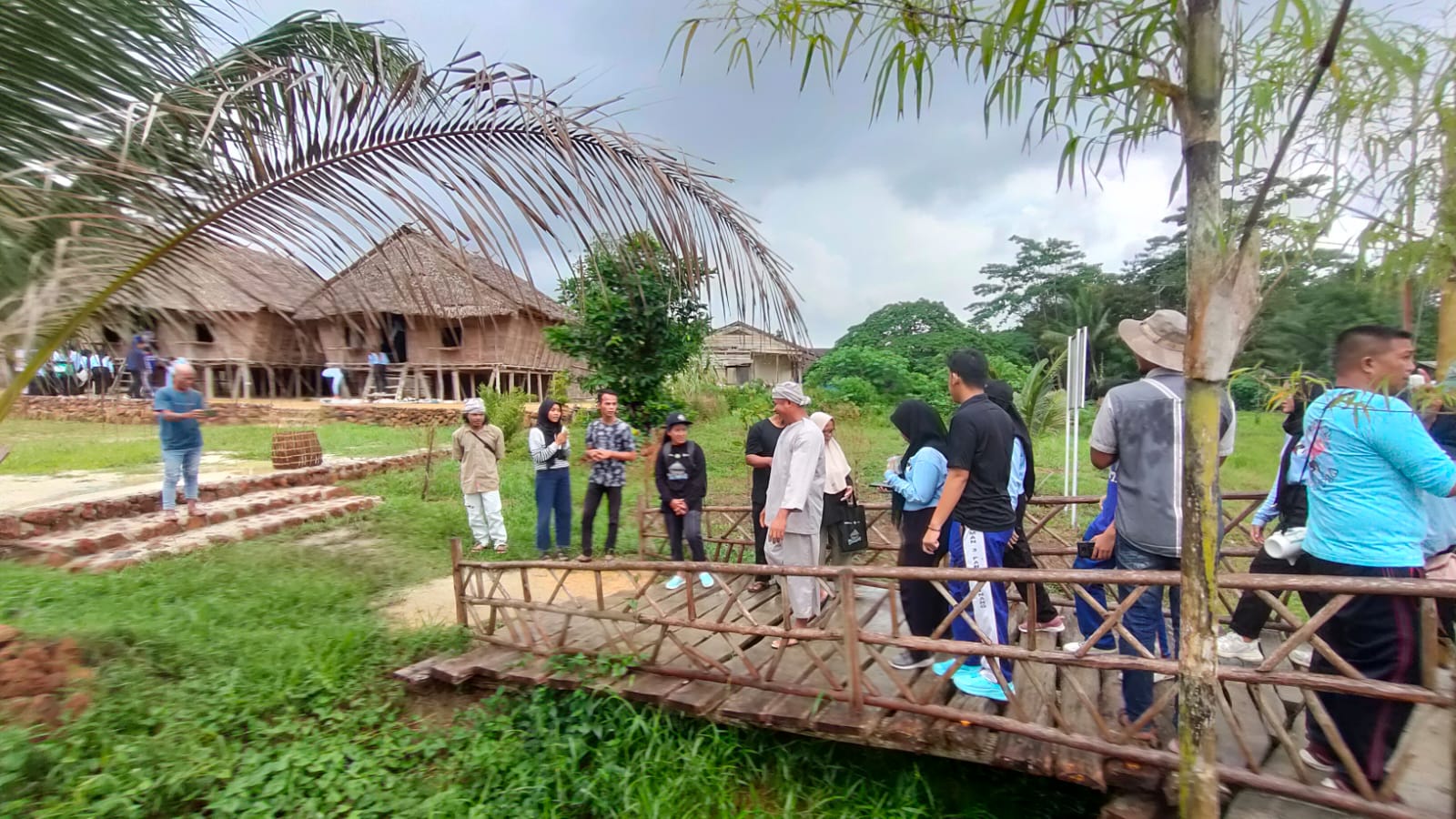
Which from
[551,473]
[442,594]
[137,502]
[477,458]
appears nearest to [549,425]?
[551,473]

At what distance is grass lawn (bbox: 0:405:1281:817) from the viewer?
10.1ft

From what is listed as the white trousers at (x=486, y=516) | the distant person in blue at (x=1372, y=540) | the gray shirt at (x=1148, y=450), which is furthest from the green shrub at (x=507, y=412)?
the distant person in blue at (x=1372, y=540)

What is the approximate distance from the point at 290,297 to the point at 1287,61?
3.54 meters

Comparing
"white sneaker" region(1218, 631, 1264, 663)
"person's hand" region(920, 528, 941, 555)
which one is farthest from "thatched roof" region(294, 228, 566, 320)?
"white sneaker" region(1218, 631, 1264, 663)

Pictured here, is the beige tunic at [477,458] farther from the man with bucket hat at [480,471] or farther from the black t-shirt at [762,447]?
the black t-shirt at [762,447]

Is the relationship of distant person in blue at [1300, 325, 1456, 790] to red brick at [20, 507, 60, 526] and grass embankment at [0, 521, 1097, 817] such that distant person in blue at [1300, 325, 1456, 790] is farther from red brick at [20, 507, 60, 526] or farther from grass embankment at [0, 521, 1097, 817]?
red brick at [20, 507, 60, 526]

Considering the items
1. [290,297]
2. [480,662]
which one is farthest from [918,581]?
[290,297]

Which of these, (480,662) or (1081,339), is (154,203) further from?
(1081,339)

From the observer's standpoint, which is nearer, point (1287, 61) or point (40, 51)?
point (1287, 61)

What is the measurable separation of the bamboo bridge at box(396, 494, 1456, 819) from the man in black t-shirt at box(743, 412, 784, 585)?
32 centimetres

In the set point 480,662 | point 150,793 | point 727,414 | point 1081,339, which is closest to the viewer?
point 150,793

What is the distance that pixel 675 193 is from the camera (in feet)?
8.75

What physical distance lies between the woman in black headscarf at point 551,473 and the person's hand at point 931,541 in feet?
12.4

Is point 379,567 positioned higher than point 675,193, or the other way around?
point 675,193
